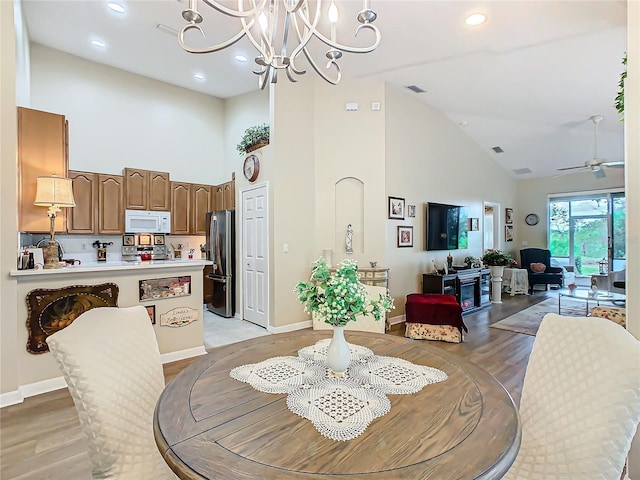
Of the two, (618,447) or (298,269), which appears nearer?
(618,447)

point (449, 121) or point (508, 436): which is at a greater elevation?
point (449, 121)

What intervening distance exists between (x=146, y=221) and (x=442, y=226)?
5126 mm

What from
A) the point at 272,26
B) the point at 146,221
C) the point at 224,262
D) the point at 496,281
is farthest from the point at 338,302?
the point at 496,281

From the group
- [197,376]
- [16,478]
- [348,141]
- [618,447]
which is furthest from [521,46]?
[16,478]

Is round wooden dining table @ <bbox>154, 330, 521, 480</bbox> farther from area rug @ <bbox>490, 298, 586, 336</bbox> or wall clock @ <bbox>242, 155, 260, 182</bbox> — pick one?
area rug @ <bbox>490, 298, 586, 336</bbox>

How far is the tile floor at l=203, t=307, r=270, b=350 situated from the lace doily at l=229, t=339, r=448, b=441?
2.97 meters

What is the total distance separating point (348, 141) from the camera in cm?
509

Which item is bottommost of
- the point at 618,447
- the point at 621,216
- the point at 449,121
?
the point at 618,447

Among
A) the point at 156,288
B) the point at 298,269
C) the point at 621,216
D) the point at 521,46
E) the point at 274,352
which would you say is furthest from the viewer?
the point at 621,216

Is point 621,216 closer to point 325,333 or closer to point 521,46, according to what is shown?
point 521,46

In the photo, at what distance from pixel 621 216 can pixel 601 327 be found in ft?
28.9

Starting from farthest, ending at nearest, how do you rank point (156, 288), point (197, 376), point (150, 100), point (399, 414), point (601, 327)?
point (150, 100) < point (156, 288) < point (197, 376) < point (601, 327) < point (399, 414)

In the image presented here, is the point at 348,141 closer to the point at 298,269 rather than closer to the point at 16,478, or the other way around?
the point at 298,269

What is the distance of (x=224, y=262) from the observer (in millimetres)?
5605
